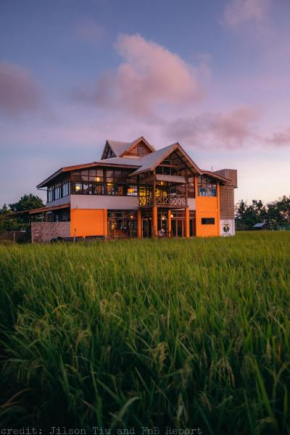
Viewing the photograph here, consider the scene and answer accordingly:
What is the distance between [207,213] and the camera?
88.4 ft

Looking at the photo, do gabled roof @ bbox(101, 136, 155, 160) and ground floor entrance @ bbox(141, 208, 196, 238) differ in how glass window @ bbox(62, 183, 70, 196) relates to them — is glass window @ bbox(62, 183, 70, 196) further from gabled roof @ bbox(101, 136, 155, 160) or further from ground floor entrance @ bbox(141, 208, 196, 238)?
gabled roof @ bbox(101, 136, 155, 160)

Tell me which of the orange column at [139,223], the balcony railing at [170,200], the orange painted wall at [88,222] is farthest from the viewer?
the balcony railing at [170,200]

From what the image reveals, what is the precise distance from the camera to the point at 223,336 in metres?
1.32

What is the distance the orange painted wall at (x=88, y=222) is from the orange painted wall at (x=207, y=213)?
1003 cm

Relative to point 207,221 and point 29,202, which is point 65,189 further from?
point 29,202

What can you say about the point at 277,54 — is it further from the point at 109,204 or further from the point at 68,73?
the point at 109,204

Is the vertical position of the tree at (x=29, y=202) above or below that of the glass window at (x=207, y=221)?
above

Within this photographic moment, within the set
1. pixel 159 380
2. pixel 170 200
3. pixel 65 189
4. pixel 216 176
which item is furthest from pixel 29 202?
pixel 159 380

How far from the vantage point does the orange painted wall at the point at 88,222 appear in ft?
70.1

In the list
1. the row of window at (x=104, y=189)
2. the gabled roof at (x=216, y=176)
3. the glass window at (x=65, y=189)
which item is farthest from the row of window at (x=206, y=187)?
the glass window at (x=65, y=189)

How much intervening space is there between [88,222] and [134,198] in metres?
4.96

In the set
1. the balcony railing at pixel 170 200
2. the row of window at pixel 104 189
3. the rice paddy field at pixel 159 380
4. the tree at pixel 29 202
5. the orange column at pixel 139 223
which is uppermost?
the tree at pixel 29 202

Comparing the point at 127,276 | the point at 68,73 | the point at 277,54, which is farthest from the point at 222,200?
the point at 127,276

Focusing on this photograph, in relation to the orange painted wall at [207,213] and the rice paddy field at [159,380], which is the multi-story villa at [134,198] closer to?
the orange painted wall at [207,213]
